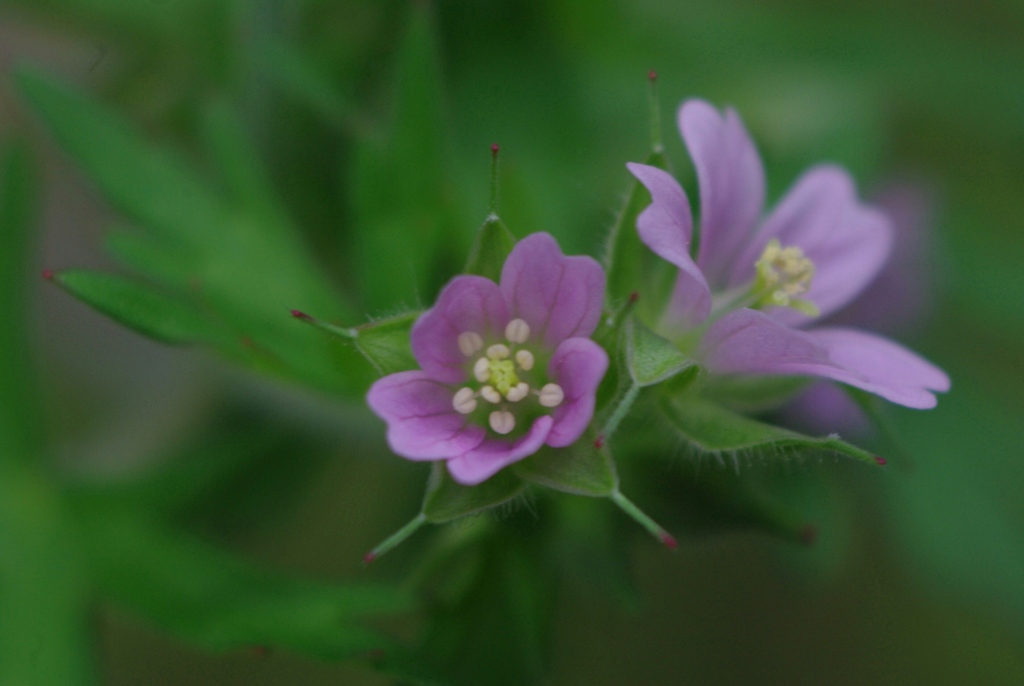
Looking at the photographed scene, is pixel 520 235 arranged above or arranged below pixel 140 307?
above

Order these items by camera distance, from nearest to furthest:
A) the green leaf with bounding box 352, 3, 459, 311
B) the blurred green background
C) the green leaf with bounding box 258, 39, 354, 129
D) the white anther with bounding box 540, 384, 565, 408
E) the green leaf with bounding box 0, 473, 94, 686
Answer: the white anther with bounding box 540, 384, 565, 408, the green leaf with bounding box 352, 3, 459, 311, the green leaf with bounding box 0, 473, 94, 686, the blurred green background, the green leaf with bounding box 258, 39, 354, 129

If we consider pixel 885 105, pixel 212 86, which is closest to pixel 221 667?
pixel 212 86

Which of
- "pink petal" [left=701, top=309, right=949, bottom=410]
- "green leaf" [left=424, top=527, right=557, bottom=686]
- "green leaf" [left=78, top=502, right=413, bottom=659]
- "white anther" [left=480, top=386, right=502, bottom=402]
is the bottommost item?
"green leaf" [left=78, top=502, right=413, bottom=659]

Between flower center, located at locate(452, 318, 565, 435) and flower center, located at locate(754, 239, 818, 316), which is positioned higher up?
flower center, located at locate(754, 239, 818, 316)

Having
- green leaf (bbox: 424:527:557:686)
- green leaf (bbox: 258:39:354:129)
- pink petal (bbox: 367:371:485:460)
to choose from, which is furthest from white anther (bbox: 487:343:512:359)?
green leaf (bbox: 258:39:354:129)

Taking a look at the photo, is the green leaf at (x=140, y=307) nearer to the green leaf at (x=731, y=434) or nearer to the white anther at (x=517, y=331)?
the white anther at (x=517, y=331)

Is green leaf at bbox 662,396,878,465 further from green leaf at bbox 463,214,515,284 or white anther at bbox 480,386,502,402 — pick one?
green leaf at bbox 463,214,515,284

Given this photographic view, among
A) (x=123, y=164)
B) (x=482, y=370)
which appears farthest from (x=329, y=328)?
(x=123, y=164)

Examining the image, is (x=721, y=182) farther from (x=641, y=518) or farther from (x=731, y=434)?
(x=641, y=518)
